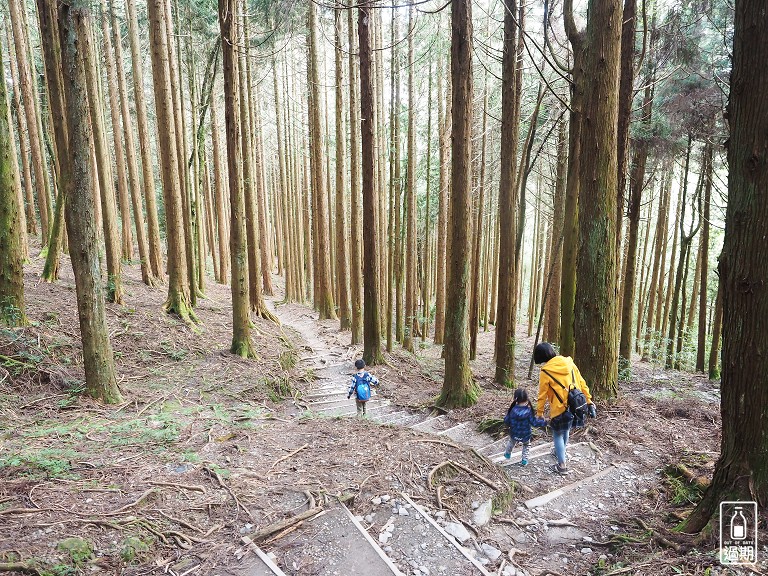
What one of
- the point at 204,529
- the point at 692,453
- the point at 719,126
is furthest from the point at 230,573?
the point at 719,126

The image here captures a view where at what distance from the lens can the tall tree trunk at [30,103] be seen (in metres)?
12.4

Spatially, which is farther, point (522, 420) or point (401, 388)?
point (401, 388)

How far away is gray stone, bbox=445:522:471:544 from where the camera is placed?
3607 mm

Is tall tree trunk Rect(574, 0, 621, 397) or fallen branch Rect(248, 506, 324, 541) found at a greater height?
tall tree trunk Rect(574, 0, 621, 397)

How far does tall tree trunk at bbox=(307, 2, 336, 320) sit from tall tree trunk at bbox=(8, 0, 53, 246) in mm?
8114

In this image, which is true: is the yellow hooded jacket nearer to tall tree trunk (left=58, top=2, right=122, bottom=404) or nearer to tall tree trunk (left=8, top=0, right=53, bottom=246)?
tall tree trunk (left=58, top=2, right=122, bottom=404)

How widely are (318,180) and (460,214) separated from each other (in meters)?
8.20

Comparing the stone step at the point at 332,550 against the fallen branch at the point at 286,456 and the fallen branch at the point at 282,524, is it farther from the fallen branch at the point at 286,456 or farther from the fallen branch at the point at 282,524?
the fallen branch at the point at 286,456

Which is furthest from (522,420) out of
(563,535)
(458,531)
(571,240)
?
(571,240)

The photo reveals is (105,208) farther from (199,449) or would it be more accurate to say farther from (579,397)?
(579,397)

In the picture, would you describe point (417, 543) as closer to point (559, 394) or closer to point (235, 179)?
point (559, 394)

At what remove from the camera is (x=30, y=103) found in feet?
45.1

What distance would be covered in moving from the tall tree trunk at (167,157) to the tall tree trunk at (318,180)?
4410 mm

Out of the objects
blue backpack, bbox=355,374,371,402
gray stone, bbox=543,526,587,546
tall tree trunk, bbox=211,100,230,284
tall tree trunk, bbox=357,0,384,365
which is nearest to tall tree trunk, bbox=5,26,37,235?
tall tree trunk, bbox=211,100,230,284
